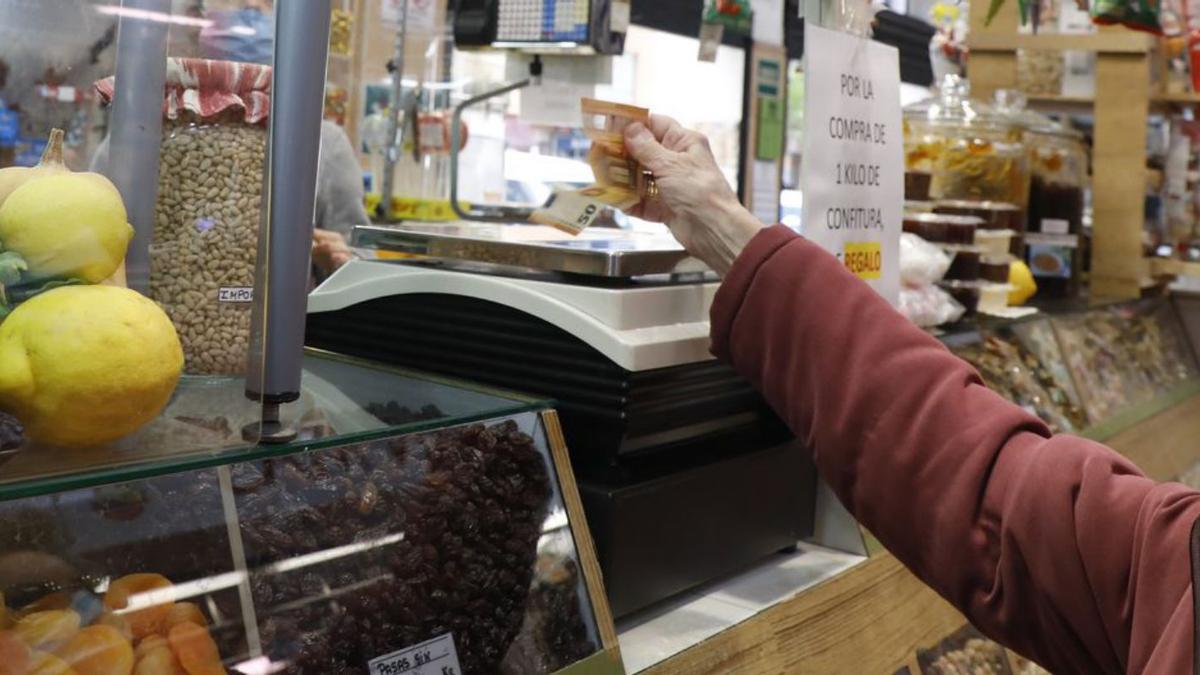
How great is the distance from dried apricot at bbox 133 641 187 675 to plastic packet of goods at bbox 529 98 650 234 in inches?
26.0

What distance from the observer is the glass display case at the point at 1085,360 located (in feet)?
6.66

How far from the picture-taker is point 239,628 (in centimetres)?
75

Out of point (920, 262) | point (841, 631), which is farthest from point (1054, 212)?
point (841, 631)

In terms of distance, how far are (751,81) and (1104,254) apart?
390 cm

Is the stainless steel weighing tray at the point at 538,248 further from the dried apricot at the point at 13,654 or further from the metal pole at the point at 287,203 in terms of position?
the dried apricot at the point at 13,654

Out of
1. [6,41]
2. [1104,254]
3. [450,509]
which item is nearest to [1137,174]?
[1104,254]

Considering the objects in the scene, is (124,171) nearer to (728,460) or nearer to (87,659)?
(87,659)

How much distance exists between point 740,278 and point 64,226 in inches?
26.9

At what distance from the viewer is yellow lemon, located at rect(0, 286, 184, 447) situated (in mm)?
683

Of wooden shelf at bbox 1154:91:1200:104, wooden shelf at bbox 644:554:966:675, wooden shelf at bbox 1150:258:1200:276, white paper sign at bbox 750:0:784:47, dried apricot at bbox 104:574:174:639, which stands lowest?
wooden shelf at bbox 644:554:966:675

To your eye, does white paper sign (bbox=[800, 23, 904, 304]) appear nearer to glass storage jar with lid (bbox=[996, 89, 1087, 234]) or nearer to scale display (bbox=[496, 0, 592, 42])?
scale display (bbox=[496, 0, 592, 42])

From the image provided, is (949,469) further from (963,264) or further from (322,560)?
(963,264)

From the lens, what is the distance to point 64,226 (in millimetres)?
718

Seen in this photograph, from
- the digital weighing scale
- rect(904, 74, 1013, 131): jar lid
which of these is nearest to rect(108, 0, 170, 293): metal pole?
the digital weighing scale
